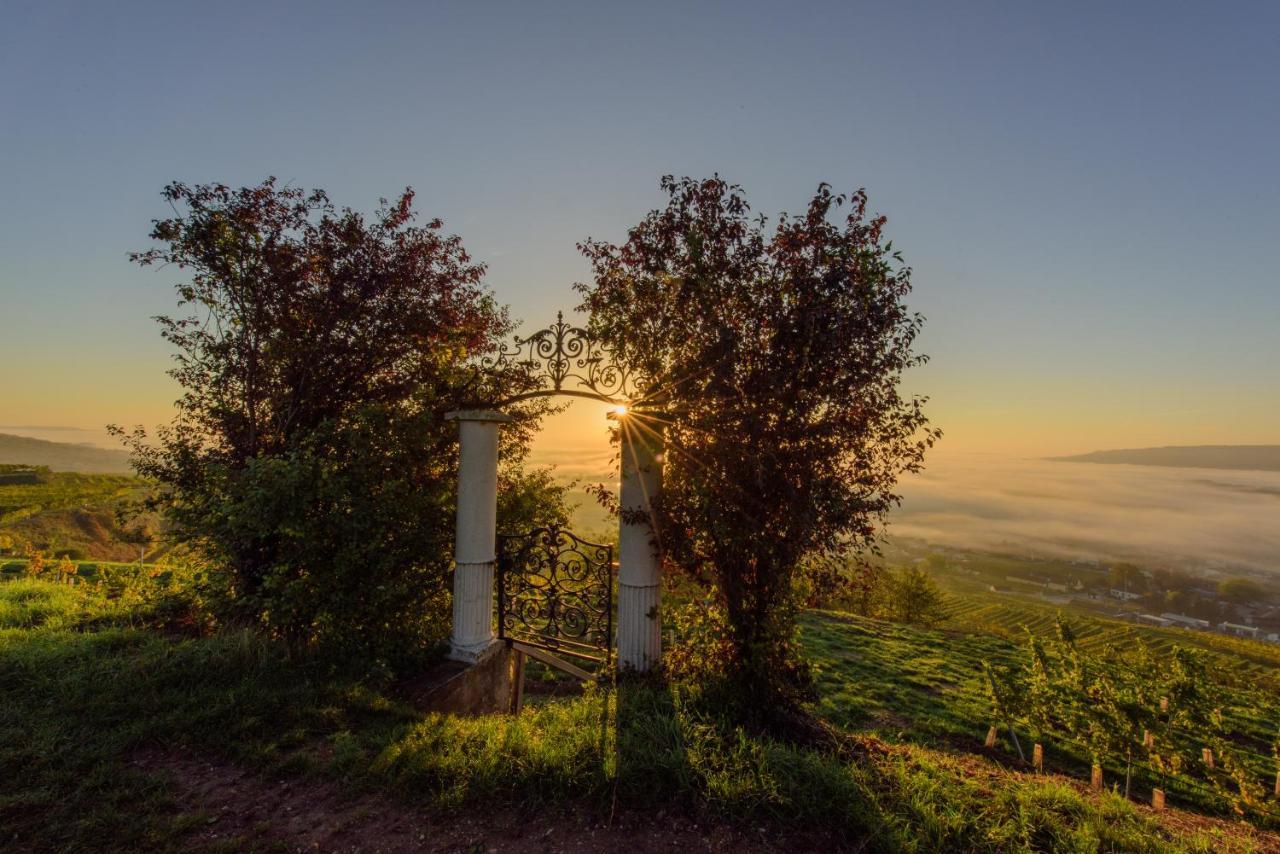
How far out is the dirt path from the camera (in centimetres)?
296

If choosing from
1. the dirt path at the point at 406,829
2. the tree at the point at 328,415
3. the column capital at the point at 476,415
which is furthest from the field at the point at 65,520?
the dirt path at the point at 406,829

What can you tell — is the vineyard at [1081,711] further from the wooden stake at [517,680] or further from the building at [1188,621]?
the building at [1188,621]

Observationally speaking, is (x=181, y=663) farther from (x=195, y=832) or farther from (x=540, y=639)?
(x=540, y=639)

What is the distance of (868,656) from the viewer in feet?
45.3

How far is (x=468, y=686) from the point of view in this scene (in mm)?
5691

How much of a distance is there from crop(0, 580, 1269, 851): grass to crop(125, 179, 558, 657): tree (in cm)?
89

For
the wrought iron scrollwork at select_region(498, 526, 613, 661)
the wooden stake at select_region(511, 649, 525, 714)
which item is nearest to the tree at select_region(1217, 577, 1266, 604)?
the wrought iron scrollwork at select_region(498, 526, 613, 661)

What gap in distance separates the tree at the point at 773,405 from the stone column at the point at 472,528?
226 centimetres

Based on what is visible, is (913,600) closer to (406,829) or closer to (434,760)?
(434,760)

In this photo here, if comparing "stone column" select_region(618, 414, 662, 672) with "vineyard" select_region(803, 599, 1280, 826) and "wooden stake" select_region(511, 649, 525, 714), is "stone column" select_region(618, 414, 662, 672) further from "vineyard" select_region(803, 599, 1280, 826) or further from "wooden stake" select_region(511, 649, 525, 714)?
"vineyard" select_region(803, 599, 1280, 826)

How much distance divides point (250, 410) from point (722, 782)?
6.73 meters

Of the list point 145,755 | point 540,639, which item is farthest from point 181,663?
point 540,639

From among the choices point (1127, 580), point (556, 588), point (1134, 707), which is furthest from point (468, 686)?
point (1127, 580)

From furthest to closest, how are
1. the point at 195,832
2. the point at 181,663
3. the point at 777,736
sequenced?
the point at 181,663 → the point at 777,736 → the point at 195,832
